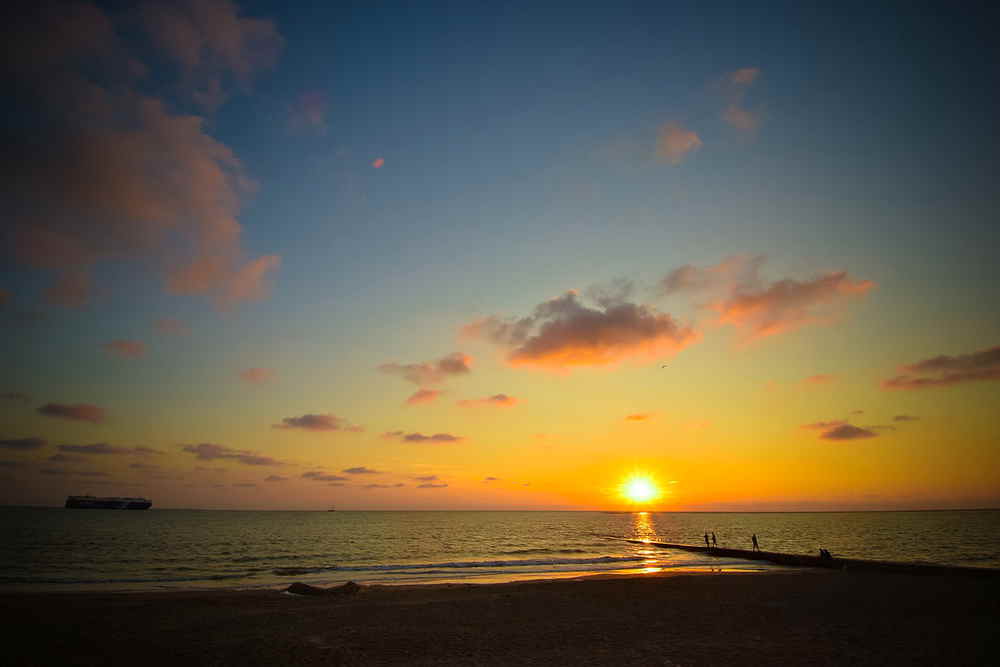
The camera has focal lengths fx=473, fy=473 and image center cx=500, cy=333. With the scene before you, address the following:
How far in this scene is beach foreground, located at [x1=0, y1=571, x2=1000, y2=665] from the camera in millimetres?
13320

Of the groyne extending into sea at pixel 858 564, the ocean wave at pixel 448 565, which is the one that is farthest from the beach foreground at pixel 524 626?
the ocean wave at pixel 448 565

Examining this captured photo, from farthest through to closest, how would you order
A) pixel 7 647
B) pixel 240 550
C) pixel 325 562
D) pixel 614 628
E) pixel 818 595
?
pixel 240 550
pixel 325 562
pixel 818 595
pixel 614 628
pixel 7 647

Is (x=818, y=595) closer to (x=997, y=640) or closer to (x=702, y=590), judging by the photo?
(x=702, y=590)

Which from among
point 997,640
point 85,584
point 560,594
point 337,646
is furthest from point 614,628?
point 85,584

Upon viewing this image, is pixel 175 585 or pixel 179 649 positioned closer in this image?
pixel 179 649

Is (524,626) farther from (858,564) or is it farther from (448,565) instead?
(858,564)

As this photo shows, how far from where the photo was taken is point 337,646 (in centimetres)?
Result: 1433

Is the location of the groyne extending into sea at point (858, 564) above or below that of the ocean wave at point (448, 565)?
above

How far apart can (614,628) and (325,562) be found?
3743 centimetres

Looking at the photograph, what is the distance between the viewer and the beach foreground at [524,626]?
43.7 ft

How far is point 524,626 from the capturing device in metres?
16.9

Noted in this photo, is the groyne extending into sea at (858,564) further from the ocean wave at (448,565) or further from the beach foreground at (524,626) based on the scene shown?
the ocean wave at (448,565)

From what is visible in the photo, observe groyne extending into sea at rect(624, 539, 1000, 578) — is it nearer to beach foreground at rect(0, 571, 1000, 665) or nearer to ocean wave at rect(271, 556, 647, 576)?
beach foreground at rect(0, 571, 1000, 665)

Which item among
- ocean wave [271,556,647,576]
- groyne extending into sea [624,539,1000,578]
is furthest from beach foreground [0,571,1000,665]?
ocean wave [271,556,647,576]
